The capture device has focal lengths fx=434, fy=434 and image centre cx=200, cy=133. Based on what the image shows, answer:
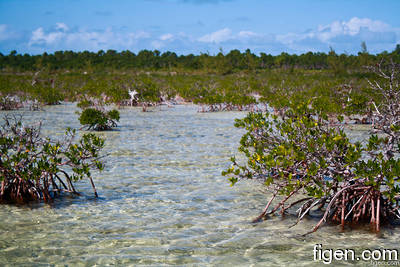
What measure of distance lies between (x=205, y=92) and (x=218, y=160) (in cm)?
1551

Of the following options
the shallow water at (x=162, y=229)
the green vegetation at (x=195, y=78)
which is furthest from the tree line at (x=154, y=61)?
the shallow water at (x=162, y=229)

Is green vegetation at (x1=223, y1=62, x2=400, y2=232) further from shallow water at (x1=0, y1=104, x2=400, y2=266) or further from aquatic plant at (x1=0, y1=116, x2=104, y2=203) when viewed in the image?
aquatic plant at (x1=0, y1=116, x2=104, y2=203)

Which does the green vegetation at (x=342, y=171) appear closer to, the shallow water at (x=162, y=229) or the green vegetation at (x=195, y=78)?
the shallow water at (x=162, y=229)

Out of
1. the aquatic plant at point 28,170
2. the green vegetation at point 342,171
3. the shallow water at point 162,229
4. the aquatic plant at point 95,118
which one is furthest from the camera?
the aquatic plant at point 95,118

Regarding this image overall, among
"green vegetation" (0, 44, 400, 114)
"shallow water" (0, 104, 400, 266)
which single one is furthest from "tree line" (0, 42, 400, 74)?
"shallow water" (0, 104, 400, 266)

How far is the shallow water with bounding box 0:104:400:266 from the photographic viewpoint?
4.26 metres

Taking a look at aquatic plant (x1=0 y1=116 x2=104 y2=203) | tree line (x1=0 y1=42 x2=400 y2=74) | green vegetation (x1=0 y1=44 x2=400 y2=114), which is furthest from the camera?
tree line (x1=0 y1=42 x2=400 y2=74)

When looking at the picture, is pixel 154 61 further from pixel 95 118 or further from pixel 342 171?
pixel 342 171

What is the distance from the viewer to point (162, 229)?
505cm

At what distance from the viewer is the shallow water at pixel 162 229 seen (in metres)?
4.26

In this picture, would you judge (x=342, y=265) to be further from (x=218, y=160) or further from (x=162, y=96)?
(x=162, y=96)

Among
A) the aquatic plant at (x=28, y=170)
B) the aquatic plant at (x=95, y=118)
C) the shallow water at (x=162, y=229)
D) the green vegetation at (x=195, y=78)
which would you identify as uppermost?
the green vegetation at (x=195, y=78)

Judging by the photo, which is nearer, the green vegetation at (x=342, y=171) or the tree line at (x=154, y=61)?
the green vegetation at (x=342, y=171)

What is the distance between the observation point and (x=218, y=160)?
9.25m
